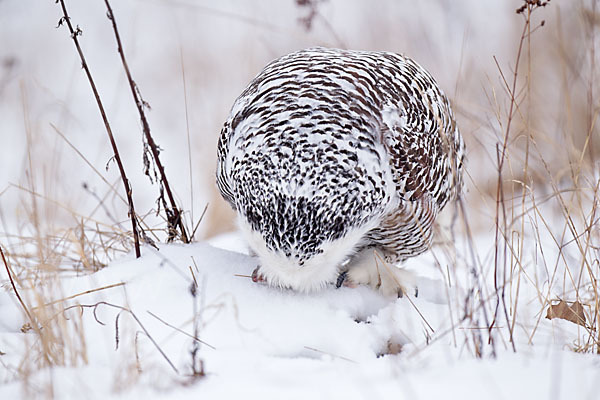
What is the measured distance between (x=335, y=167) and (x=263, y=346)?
67 centimetres

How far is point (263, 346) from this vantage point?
7.15ft

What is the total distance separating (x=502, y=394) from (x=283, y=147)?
104cm

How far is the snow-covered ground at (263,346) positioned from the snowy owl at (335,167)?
172 mm

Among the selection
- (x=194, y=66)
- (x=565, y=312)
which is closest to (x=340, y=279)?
(x=565, y=312)

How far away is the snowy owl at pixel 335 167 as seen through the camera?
2.10 meters

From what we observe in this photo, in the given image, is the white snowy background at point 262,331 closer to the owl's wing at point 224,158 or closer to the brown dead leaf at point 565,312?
the brown dead leaf at point 565,312

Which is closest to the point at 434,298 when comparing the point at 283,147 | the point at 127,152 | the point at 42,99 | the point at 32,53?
the point at 283,147

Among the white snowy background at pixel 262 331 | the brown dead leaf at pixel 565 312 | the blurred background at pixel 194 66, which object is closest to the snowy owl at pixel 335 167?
the white snowy background at pixel 262 331

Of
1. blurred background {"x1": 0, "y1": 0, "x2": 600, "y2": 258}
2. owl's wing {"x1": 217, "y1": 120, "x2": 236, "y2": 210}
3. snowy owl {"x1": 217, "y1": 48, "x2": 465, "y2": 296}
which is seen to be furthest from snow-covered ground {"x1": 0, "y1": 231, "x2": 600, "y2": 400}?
blurred background {"x1": 0, "y1": 0, "x2": 600, "y2": 258}

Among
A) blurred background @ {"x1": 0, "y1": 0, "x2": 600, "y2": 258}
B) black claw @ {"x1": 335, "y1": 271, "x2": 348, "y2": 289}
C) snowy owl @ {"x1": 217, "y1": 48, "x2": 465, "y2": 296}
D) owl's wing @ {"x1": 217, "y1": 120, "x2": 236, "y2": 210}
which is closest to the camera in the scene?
snowy owl @ {"x1": 217, "y1": 48, "x2": 465, "y2": 296}

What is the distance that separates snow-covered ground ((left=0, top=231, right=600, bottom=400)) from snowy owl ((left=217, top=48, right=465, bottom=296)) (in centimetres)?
17

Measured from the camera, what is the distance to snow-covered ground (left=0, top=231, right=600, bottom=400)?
1760 millimetres

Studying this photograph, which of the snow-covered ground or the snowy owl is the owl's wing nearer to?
the snowy owl

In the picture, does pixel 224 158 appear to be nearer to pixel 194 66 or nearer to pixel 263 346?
pixel 263 346
